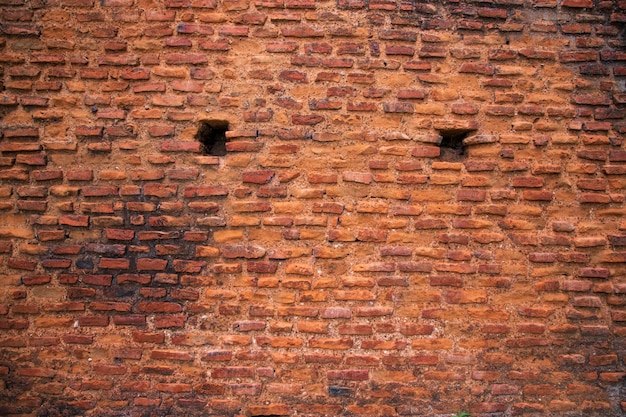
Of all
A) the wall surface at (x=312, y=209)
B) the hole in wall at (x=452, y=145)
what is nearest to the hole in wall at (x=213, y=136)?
the wall surface at (x=312, y=209)

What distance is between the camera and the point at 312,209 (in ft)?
7.84

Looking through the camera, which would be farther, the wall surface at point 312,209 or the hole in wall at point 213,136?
the hole in wall at point 213,136

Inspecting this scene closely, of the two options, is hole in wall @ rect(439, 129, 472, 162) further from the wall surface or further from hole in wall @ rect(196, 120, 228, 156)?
hole in wall @ rect(196, 120, 228, 156)

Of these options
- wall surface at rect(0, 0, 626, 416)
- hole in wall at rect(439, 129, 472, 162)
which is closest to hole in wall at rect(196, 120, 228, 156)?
wall surface at rect(0, 0, 626, 416)

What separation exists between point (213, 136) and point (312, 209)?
0.79m

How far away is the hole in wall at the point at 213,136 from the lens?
8.00 feet

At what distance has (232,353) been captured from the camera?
233 cm

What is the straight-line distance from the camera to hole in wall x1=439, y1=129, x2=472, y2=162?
2500 mm

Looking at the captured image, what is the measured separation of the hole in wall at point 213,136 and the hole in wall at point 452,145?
52.9 inches

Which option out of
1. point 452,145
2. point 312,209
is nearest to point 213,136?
point 312,209

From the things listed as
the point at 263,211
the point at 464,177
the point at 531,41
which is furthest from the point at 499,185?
the point at 263,211

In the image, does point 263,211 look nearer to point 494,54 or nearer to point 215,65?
point 215,65

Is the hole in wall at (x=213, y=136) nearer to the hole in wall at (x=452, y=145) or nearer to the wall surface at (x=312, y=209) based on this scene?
the wall surface at (x=312, y=209)

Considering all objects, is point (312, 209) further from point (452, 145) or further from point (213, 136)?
point (452, 145)
